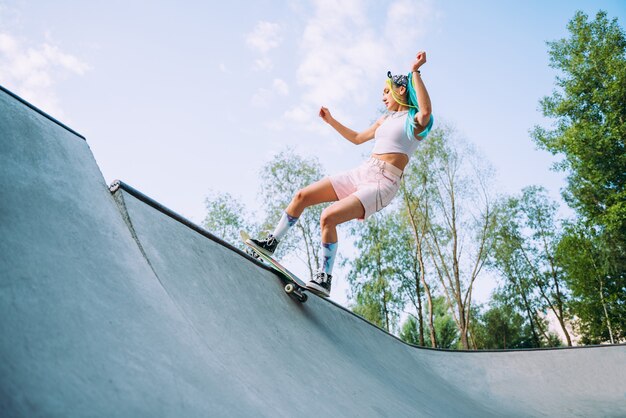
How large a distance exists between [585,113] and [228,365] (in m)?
21.8

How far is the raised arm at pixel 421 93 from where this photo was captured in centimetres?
381

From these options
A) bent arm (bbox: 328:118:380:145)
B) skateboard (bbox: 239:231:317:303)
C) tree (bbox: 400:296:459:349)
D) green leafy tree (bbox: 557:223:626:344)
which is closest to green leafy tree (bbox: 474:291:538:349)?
tree (bbox: 400:296:459:349)

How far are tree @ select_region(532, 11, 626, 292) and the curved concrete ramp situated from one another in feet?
57.9

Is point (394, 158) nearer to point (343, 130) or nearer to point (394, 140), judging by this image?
point (394, 140)

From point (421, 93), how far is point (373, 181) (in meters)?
0.88

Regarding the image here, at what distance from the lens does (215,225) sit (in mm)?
23734

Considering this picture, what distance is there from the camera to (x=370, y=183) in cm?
385

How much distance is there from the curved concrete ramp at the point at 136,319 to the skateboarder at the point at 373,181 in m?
0.54

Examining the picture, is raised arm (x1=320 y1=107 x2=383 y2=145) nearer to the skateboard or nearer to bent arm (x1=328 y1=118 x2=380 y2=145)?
bent arm (x1=328 y1=118 x2=380 y2=145)

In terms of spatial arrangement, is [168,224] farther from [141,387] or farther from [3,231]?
[141,387]

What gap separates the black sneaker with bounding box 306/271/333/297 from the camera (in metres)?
3.76

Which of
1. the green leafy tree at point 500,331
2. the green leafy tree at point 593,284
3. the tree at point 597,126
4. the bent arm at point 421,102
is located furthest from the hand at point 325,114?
the green leafy tree at point 500,331

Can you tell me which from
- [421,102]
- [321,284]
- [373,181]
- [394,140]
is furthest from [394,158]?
[321,284]

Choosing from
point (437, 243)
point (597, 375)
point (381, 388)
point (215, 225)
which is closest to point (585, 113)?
point (437, 243)
